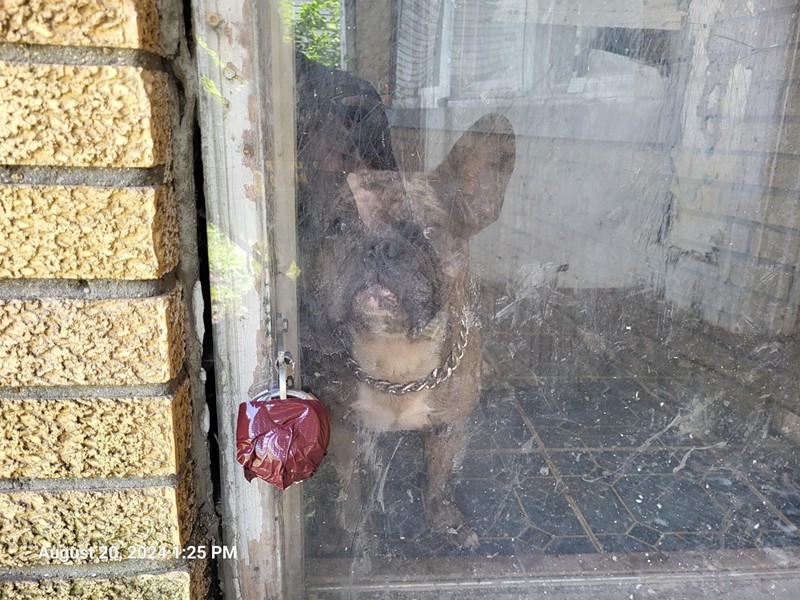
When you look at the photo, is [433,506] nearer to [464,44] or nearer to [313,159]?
[313,159]

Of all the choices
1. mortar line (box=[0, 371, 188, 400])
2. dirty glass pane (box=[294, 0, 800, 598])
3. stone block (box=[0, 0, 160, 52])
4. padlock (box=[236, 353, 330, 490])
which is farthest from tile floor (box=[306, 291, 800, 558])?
stone block (box=[0, 0, 160, 52])

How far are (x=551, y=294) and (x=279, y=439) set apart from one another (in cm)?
78

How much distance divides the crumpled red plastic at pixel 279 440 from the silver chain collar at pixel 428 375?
1.00 feet

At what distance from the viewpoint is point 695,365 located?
1.62 m

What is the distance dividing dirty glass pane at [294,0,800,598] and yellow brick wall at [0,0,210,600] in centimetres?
33

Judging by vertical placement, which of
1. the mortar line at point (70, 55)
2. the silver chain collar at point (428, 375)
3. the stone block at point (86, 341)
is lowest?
the silver chain collar at point (428, 375)

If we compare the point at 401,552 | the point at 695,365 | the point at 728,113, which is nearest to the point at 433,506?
the point at 401,552

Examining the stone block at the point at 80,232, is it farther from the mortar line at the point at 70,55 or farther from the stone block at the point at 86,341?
the mortar line at the point at 70,55

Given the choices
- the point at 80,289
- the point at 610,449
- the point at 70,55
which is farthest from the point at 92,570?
the point at 610,449

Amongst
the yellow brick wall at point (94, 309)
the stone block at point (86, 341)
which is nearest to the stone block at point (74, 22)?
the yellow brick wall at point (94, 309)

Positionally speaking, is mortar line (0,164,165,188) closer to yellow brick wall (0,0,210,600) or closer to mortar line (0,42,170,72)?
yellow brick wall (0,0,210,600)

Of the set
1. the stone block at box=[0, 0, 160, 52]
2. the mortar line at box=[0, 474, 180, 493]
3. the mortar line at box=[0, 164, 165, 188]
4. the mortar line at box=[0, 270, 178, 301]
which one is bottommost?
the mortar line at box=[0, 474, 180, 493]

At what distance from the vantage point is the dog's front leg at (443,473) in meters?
1.60

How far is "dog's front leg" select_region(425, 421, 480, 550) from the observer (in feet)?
5.24
